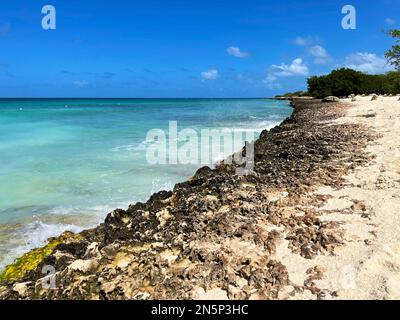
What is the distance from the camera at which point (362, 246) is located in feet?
16.9

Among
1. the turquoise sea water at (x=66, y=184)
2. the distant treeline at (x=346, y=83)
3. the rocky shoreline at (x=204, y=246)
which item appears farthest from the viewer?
the distant treeline at (x=346, y=83)

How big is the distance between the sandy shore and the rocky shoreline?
4.9 inches

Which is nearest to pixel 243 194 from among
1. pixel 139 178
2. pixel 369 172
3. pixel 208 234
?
pixel 208 234

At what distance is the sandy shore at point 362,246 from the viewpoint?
14.2ft

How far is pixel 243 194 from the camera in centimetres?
750

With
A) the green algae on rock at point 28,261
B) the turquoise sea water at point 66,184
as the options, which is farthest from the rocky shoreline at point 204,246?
the turquoise sea water at point 66,184

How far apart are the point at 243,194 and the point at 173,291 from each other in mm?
3334

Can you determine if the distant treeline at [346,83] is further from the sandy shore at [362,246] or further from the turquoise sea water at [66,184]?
the sandy shore at [362,246]

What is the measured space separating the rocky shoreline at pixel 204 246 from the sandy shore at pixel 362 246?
125mm

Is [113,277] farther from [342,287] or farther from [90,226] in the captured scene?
[90,226]

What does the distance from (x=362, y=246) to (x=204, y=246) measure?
84.2 inches
